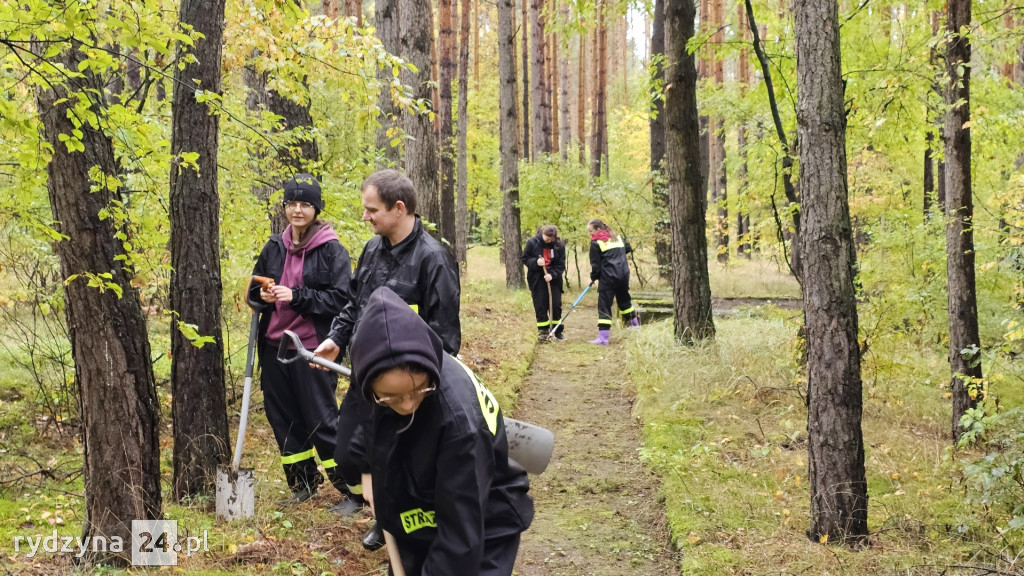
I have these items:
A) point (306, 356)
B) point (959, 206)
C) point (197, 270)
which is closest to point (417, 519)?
point (306, 356)

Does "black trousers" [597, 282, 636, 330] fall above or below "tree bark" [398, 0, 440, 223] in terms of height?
below

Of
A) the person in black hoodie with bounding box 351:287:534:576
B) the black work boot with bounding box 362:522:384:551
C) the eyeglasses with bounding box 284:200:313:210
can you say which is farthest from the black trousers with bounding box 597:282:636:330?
the person in black hoodie with bounding box 351:287:534:576

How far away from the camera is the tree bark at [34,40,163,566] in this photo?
3971mm

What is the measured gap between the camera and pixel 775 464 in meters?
6.13

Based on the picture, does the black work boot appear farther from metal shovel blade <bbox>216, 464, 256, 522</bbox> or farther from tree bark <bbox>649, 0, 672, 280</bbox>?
tree bark <bbox>649, 0, 672, 280</bbox>

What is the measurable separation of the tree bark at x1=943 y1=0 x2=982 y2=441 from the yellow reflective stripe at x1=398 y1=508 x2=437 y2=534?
5842mm

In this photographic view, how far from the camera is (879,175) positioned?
16734 mm

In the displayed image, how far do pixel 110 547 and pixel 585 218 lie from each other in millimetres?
16463

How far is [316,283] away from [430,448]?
10.3 feet

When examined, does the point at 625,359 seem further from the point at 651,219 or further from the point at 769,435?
the point at 651,219

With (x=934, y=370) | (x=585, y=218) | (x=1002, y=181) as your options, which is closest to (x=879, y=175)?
(x=1002, y=181)

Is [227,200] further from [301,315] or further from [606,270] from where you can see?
[606,270]

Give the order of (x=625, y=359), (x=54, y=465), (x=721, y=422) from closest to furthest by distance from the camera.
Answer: (x=54, y=465), (x=721, y=422), (x=625, y=359)

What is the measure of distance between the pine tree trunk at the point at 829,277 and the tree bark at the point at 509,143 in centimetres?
1394
